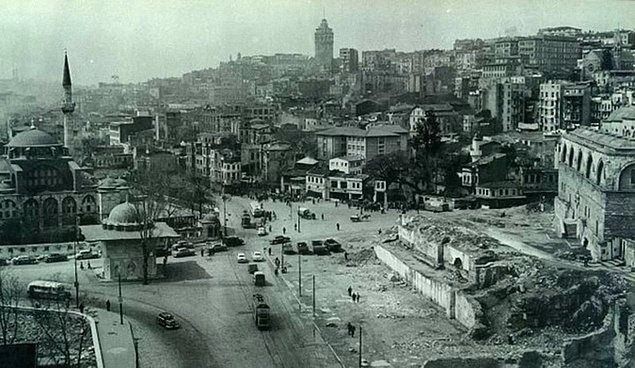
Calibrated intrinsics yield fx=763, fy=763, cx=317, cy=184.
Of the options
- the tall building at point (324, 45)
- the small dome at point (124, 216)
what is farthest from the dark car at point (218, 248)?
the tall building at point (324, 45)

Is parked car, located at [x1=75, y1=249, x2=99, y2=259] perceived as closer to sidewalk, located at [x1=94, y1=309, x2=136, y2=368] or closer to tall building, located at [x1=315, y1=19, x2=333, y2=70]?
sidewalk, located at [x1=94, y1=309, x2=136, y2=368]

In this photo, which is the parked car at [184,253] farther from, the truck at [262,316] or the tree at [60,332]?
the truck at [262,316]

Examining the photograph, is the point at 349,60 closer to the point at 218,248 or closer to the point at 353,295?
the point at 218,248

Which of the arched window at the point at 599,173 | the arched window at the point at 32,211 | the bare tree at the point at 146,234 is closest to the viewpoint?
the arched window at the point at 599,173

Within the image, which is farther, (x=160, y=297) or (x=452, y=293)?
(x=160, y=297)

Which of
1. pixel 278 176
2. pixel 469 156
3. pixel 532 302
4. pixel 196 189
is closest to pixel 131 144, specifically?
pixel 278 176

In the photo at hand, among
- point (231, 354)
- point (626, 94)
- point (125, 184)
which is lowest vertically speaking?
point (231, 354)

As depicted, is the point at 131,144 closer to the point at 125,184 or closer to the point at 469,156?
the point at 125,184
